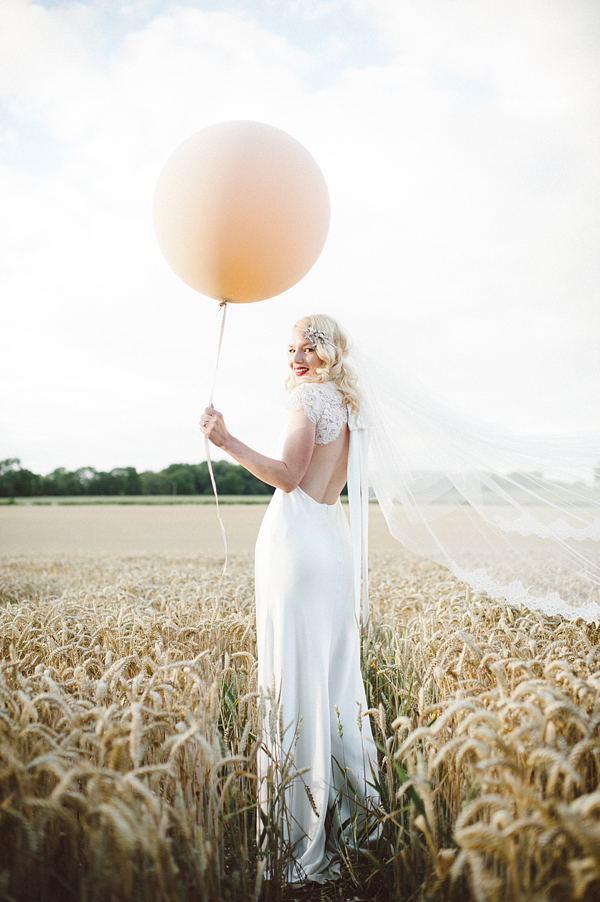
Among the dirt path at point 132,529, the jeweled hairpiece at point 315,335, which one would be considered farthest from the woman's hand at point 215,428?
the dirt path at point 132,529

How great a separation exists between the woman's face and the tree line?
118ft

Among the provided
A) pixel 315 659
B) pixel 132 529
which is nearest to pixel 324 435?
pixel 315 659

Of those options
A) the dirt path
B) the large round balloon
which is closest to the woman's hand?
the large round balloon

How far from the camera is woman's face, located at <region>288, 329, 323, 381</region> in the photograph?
128 inches

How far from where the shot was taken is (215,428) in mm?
2975

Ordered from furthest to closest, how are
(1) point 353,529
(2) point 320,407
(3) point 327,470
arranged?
(1) point 353,529
(3) point 327,470
(2) point 320,407

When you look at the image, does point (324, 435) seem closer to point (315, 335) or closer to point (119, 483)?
point (315, 335)

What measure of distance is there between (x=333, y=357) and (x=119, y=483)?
40.0m

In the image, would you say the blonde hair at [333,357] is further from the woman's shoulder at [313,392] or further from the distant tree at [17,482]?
the distant tree at [17,482]

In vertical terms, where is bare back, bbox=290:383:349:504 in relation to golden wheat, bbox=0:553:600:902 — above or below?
above

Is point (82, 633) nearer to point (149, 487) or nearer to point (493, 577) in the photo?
point (493, 577)

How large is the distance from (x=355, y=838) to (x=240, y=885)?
792 millimetres

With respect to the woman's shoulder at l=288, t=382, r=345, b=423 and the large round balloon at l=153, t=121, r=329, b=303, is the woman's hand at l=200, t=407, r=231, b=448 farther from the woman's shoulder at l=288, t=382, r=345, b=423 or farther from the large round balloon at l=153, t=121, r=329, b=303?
the large round balloon at l=153, t=121, r=329, b=303

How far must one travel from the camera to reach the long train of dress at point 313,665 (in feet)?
9.14
